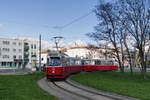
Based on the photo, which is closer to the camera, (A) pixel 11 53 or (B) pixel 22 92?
(B) pixel 22 92

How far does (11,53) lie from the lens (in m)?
72.3

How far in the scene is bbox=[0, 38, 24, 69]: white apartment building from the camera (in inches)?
2731

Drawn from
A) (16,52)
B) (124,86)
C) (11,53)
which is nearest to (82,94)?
(124,86)

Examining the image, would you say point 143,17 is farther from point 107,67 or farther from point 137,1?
point 107,67

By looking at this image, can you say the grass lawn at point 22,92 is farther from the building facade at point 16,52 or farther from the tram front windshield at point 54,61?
the building facade at point 16,52

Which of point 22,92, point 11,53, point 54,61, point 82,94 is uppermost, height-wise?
point 11,53

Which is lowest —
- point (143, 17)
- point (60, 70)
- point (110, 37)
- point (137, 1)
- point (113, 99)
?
point (113, 99)

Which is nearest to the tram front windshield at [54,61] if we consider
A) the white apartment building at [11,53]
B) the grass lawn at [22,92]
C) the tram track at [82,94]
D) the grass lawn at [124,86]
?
the grass lawn at [124,86]

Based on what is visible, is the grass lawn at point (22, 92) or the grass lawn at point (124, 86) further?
the grass lawn at point (124, 86)

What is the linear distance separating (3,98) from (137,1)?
703 inches

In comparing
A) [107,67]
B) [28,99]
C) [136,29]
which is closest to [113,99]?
[28,99]

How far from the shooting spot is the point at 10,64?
7238 cm

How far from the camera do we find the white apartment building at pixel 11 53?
69.4 metres

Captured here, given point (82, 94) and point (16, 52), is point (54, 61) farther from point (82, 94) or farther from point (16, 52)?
point (16, 52)
